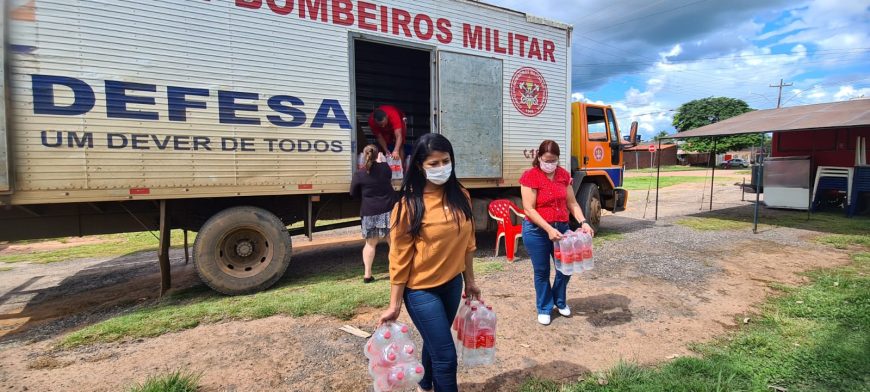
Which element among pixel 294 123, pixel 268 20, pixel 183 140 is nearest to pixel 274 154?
pixel 294 123

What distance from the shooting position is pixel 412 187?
6.93ft

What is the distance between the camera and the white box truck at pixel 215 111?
375 cm

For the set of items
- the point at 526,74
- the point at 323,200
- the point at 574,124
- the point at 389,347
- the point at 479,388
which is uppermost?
the point at 526,74

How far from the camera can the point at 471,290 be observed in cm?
230

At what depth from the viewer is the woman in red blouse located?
3.46 meters

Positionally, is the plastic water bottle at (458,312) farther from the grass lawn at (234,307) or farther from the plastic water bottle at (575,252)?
the grass lawn at (234,307)

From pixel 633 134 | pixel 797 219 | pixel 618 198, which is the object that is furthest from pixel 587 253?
pixel 797 219

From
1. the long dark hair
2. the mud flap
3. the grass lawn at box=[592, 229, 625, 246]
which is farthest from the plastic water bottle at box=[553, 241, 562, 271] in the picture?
the mud flap

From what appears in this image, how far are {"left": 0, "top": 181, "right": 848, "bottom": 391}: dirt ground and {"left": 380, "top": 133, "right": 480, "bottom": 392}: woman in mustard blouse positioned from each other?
92 centimetres

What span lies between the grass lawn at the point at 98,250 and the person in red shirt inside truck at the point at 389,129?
4716 millimetres

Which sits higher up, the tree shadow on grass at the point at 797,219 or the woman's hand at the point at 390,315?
the woman's hand at the point at 390,315

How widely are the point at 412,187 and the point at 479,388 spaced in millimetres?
1497

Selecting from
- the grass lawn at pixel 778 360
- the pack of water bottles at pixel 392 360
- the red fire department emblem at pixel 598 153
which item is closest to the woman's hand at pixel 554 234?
the grass lawn at pixel 778 360

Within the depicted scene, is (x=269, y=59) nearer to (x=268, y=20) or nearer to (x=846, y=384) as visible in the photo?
(x=268, y=20)
